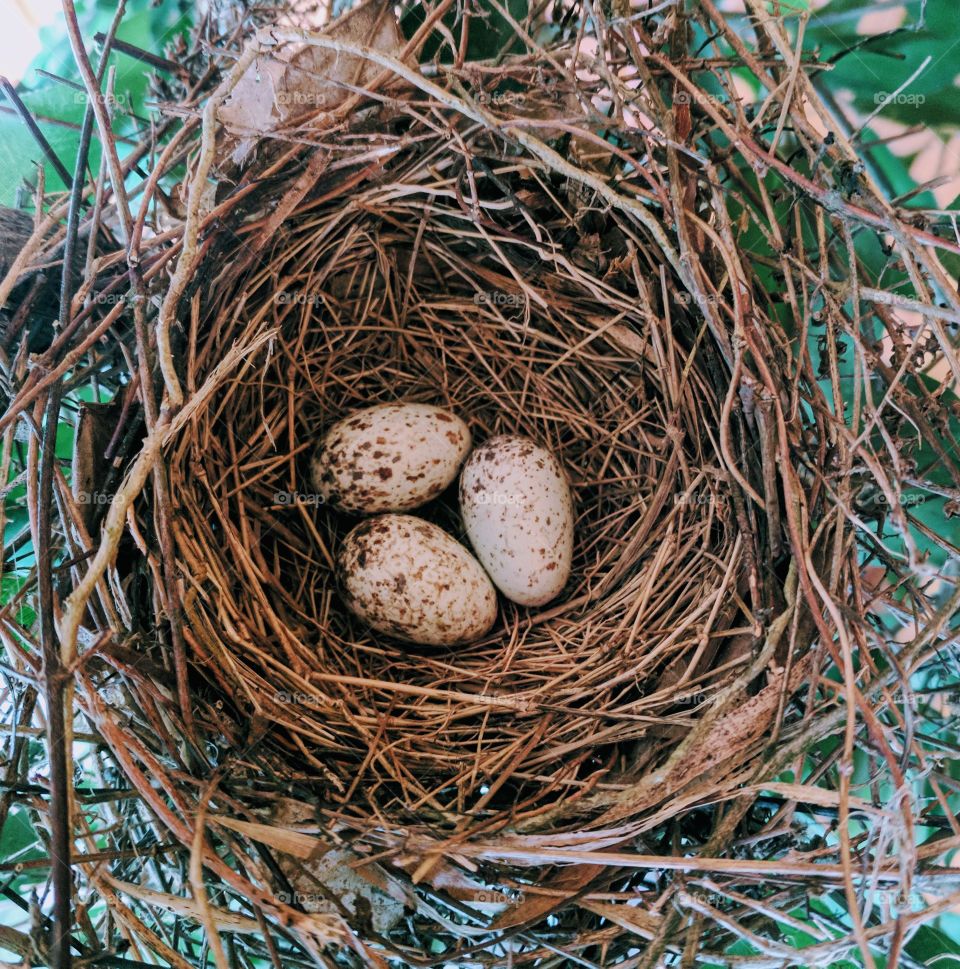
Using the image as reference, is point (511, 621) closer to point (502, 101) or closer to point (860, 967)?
point (860, 967)

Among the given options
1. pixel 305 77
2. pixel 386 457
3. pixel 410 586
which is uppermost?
pixel 305 77

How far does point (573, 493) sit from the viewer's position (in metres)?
1.40

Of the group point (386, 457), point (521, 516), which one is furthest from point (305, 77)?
point (521, 516)

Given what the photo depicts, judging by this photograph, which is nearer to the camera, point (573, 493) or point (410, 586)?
point (410, 586)

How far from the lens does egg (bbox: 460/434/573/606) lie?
127cm

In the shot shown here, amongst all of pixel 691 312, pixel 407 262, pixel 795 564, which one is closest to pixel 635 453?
pixel 691 312

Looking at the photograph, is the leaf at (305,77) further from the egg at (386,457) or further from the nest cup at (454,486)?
the egg at (386,457)

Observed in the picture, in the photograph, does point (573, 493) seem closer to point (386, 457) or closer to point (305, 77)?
point (386, 457)

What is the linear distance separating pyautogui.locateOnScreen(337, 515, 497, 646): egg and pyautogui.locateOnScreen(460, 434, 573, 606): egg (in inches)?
2.4

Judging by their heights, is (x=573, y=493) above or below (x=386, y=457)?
below

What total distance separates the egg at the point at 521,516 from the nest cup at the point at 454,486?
0.07m

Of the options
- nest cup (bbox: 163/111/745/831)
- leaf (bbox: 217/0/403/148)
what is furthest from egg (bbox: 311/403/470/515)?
leaf (bbox: 217/0/403/148)

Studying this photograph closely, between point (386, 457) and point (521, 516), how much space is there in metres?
0.25

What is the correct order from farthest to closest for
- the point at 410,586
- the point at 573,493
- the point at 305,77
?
the point at 573,493
the point at 410,586
the point at 305,77
